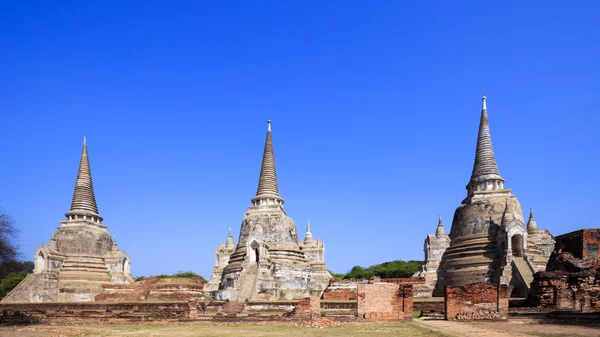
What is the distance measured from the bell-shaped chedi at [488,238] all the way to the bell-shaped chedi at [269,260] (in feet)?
30.7

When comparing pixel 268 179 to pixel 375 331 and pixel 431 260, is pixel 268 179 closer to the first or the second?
pixel 431 260

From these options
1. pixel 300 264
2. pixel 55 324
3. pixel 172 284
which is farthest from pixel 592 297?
pixel 172 284

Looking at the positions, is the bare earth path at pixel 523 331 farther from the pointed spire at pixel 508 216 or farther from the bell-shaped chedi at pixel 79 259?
the bell-shaped chedi at pixel 79 259

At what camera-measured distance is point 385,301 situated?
1683 cm

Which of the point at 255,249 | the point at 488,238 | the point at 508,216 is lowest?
the point at 255,249

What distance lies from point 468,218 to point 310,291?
A: 12058 mm

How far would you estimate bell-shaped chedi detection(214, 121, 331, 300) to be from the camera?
33.0 meters

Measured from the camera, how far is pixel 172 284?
126ft

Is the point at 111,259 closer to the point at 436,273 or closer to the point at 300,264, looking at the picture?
the point at 300,264

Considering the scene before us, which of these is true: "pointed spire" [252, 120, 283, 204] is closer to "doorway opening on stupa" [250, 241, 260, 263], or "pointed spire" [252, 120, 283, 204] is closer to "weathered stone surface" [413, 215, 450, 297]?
"doorway opening on stupa" [250, 241, 260, 263]

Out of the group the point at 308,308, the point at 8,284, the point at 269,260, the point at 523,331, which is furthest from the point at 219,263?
the point at 523,331

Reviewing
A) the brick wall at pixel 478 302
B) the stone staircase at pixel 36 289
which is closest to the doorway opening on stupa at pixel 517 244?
the brick wall at pixel 478 302

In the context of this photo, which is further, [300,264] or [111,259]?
[111,259]

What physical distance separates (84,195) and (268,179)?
644 inches
